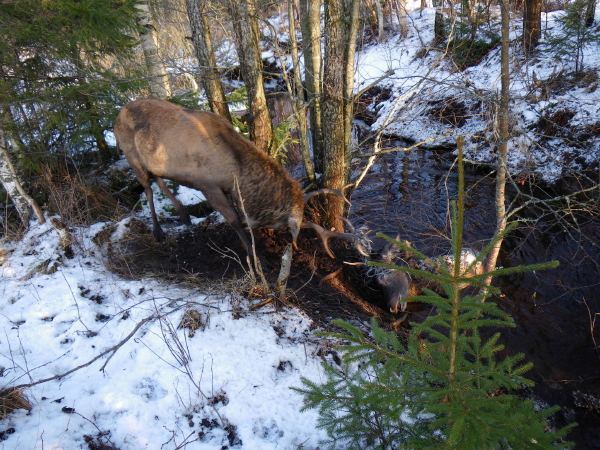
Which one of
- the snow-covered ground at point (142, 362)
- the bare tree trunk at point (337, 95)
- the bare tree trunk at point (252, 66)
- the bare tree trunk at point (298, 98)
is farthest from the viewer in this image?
the bare tree trunk at point (252, 66)

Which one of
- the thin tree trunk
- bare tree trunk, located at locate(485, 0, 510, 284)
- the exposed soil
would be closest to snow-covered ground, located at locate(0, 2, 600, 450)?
bare tree trunk, located at locate(485, 0, 510, 284)

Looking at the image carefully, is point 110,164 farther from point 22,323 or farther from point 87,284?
point 22,323

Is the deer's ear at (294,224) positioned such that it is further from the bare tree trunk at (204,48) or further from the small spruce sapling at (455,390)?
the small spruce sapling at (455,390)

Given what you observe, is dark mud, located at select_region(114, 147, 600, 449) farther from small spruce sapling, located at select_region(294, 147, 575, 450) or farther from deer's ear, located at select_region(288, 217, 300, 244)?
small spruce sapling, located at select_region(294, 147, 575, 450)

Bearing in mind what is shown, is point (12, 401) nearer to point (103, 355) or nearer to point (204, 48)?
point (103, 355)

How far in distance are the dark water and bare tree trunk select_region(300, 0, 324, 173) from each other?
64.9 inches

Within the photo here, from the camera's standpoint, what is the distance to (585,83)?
8.48 metres

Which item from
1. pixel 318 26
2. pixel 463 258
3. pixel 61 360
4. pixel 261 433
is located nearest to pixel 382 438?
pixel 261 433

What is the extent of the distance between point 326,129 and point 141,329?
142 inches

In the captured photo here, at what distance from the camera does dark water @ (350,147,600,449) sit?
410 centimetres

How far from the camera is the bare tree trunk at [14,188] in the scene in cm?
495

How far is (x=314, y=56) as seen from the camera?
580 centimetres

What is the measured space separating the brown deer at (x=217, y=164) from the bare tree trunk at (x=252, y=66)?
1.09 metres

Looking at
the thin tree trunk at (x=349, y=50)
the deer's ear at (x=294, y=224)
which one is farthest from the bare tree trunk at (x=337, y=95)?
the deer's ear at (x=294, y=224)
